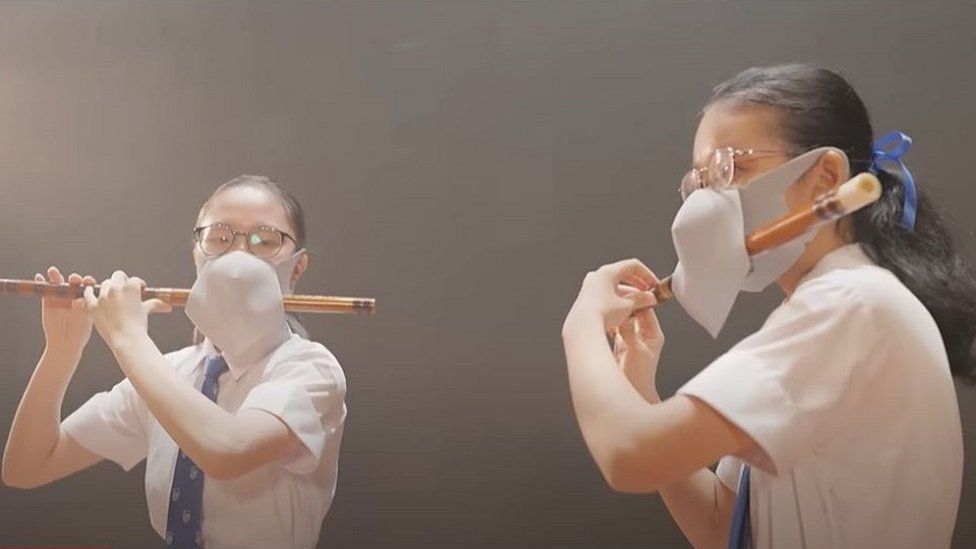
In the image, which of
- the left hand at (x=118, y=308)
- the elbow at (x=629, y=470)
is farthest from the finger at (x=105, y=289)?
the elbow at (x=629, y=470)

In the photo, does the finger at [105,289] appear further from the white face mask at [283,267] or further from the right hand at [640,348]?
the right hand at [640,348]

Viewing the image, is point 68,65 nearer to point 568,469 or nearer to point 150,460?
point 150,460

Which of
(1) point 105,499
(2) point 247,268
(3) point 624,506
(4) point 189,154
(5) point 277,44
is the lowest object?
(3) point 624,506

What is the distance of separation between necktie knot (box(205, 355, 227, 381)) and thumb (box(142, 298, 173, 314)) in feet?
0.34

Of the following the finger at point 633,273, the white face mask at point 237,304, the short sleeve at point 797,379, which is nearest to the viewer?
the short sleeve at point 797,379

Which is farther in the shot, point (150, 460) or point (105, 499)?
point (105, 499)

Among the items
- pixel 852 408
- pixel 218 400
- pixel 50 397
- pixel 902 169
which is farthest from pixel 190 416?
pixel 902 169

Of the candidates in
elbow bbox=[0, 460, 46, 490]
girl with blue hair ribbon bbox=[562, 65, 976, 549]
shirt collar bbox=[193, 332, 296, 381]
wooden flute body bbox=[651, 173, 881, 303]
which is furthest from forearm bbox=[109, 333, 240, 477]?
wooden flute body bbox=[651, 173, 881, 303]

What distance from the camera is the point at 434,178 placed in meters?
1.63

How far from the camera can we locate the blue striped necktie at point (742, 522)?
1.15m

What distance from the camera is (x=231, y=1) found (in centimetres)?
169

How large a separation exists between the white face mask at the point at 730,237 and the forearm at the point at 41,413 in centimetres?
94

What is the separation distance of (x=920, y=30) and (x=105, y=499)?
1.54 metres

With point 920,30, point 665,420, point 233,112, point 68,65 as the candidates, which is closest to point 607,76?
point 920,30
